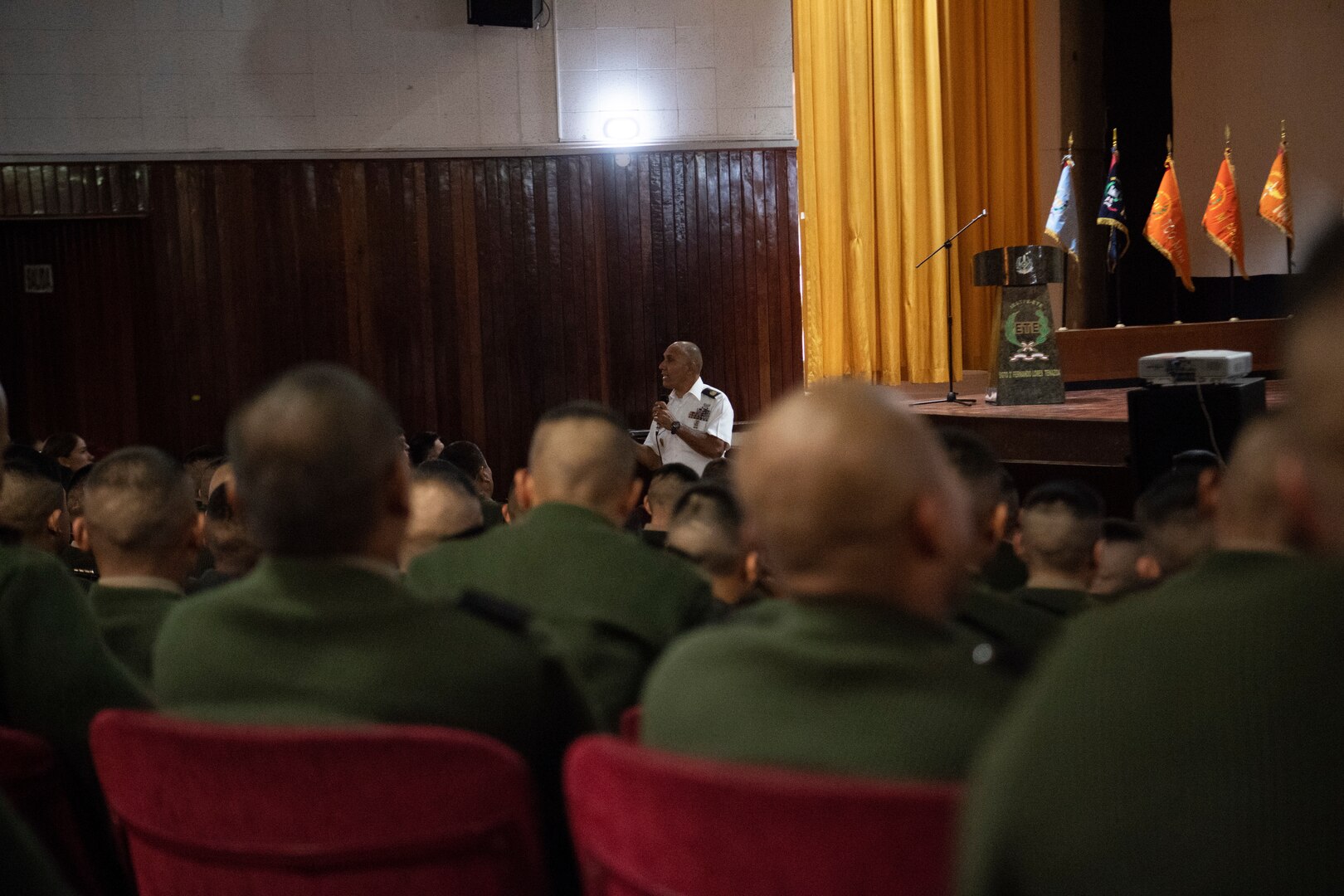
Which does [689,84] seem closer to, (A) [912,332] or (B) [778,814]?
(A) [912,332]

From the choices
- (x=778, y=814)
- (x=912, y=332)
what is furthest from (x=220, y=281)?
(x=778, y=814)

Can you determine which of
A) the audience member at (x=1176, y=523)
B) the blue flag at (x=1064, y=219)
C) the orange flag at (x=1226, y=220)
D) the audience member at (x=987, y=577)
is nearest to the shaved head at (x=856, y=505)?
the audience member at (x=987, y=577)

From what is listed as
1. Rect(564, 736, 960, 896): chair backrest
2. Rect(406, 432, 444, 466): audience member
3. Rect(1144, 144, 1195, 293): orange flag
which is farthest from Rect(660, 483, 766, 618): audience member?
Rect(1144, 144, 1195, 293): orange flag

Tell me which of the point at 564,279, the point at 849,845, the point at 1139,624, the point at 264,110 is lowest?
the point at 849,845

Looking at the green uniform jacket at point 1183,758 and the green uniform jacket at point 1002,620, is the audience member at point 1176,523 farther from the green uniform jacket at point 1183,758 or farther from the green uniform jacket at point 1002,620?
the green uniform jacket at point 1183,758

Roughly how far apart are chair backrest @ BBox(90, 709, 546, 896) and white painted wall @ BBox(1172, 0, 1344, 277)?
9.35 metres

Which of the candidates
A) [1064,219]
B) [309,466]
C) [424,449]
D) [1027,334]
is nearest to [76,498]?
[424,449]

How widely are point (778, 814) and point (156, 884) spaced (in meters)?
0.88

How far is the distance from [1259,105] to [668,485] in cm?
789

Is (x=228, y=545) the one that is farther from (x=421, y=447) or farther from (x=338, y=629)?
(x=421, y=447)

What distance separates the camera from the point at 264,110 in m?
7.61

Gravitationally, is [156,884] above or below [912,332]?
below

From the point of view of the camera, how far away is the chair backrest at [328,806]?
1339mm

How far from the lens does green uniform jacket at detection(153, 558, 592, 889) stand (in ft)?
4.95
